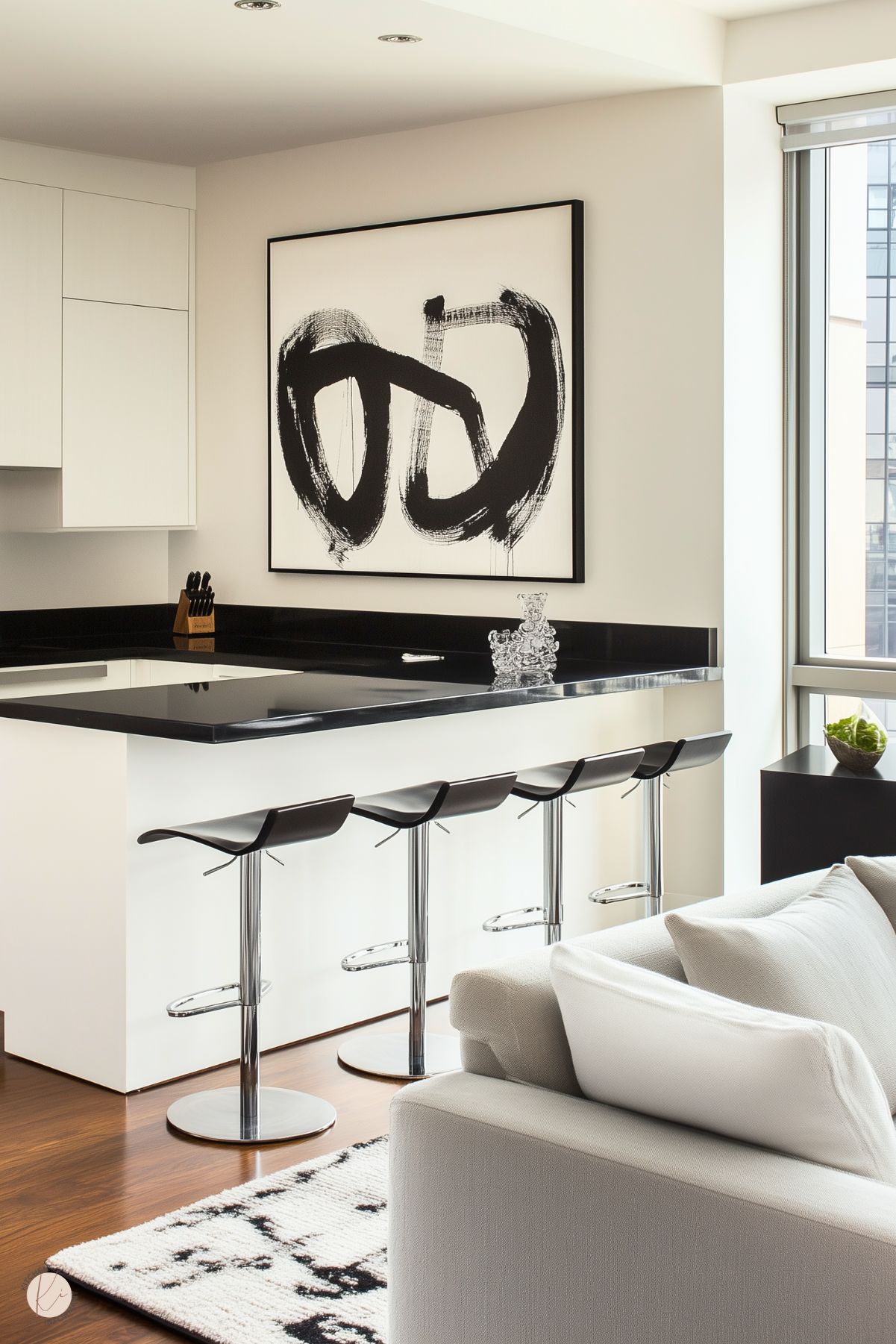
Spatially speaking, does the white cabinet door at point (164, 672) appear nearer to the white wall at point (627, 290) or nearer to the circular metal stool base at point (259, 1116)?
the white wall at point (627, 290)

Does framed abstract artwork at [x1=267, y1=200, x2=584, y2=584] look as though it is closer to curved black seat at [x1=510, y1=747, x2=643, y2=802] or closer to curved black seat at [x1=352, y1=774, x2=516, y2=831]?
curved black seat at [x1=510, y1=747, x2=643, y2=802]

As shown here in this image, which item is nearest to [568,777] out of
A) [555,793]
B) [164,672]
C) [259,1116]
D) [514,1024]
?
[555,793]

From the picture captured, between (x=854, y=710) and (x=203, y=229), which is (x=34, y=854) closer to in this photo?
(x=854, y=710)

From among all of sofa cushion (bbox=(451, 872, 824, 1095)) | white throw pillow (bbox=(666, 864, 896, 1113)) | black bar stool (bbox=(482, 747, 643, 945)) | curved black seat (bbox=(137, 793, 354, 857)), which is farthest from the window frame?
sofa cushion (bbox=(451, 872, 824, 1095))

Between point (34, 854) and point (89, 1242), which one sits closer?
point (89, 1242)

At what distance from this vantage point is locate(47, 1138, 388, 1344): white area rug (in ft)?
8.16

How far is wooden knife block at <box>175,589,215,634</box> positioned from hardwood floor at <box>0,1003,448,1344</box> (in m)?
2.50

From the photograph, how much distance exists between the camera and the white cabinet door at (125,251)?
5.72 m

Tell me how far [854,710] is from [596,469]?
1191 millimetres

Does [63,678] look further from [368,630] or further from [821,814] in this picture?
[821,814]

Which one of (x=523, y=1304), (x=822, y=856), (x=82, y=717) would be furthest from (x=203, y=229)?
(x=523, y=1304)

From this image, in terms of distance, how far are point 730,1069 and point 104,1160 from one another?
6.23 feet

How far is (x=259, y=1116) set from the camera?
11.3 feet

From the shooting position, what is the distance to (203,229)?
609cm
